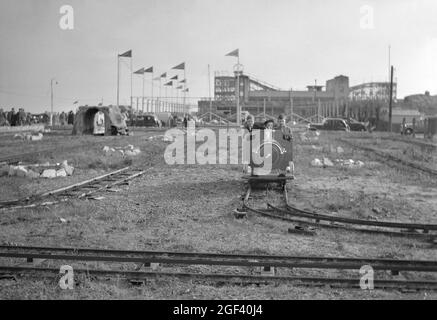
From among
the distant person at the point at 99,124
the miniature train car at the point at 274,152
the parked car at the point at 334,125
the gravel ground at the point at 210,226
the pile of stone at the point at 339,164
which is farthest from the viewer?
the parked car at the point at 334,125

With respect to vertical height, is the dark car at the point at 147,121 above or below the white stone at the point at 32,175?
above

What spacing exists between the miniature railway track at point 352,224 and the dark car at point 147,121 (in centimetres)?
4695

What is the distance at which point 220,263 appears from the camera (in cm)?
612

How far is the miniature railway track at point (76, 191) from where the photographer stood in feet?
33.6

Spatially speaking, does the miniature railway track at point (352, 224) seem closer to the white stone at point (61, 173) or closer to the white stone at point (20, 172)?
the white stone at point (61, 173)

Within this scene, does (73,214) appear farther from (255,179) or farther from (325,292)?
(325,292)

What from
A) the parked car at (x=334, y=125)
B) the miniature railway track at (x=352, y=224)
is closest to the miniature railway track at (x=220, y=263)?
the miniature railway track at (x=352, y=224)

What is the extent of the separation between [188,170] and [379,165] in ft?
23.7

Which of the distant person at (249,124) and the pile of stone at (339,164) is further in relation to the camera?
the pile of stone at (339,164)

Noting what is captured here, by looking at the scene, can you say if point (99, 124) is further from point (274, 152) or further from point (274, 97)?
point (274, 97)

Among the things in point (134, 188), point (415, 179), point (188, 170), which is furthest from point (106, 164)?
point (415, 179)

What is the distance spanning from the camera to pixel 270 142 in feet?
40.8

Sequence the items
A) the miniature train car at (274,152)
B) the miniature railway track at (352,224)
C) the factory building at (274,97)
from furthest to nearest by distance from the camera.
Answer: the factory building at (274,97) < the miniature train car at (274,152) < the miniature railway track at (352,224)

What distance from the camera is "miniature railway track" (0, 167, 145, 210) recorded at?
1025 cm
